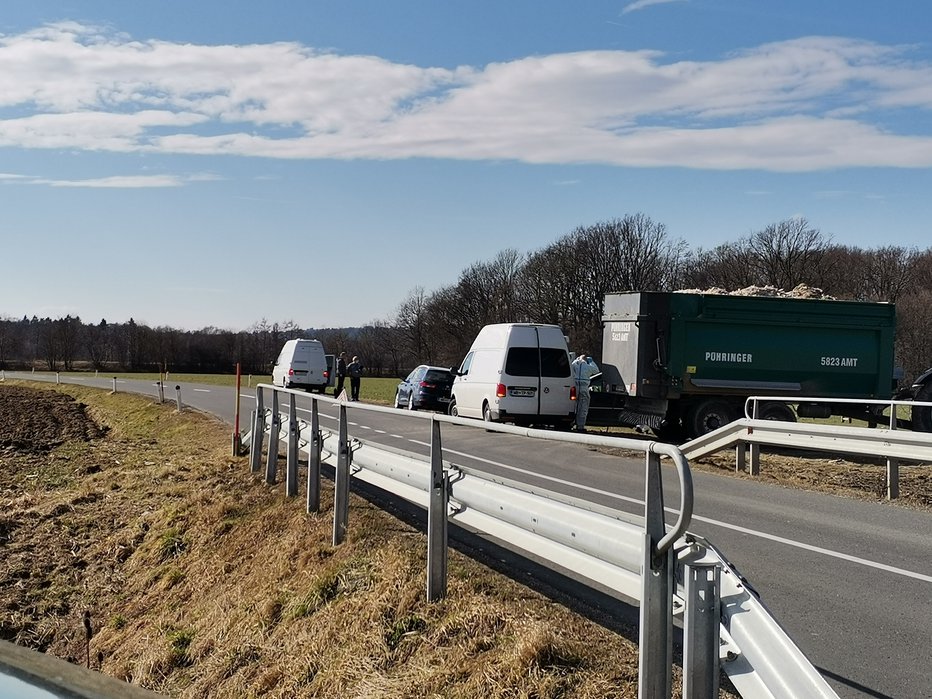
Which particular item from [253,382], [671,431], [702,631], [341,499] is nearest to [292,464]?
[341,499]

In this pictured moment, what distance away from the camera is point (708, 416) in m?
20.7

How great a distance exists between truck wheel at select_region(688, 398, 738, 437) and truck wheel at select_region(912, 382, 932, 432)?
12.8 ft

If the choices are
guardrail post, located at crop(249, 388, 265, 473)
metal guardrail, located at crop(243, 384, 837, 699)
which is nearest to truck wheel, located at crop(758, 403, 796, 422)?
guardrail post, located at crop(249, 388, 265, 473)

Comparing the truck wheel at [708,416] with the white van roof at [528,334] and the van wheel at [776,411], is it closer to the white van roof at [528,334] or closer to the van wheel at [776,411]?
the van wheel at [776,411]

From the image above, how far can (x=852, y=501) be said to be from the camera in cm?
1171

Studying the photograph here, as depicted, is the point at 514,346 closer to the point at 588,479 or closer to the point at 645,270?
the point at 588,479

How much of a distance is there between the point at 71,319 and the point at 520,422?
9090 cm

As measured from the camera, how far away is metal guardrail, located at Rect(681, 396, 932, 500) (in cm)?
1142

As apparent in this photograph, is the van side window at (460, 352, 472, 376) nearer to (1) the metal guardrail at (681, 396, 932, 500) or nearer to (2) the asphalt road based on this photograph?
(2) the asphalt road

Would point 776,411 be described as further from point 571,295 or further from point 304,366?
point 571,295

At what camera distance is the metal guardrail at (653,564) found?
3.12m

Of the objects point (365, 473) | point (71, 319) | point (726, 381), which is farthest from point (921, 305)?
point (71, 319)

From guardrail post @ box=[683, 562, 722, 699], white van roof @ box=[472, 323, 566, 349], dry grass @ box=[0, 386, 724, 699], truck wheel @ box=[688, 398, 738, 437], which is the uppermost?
white van roof @ box=[472, 323, 566, 349]

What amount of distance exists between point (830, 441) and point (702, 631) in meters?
10.4
